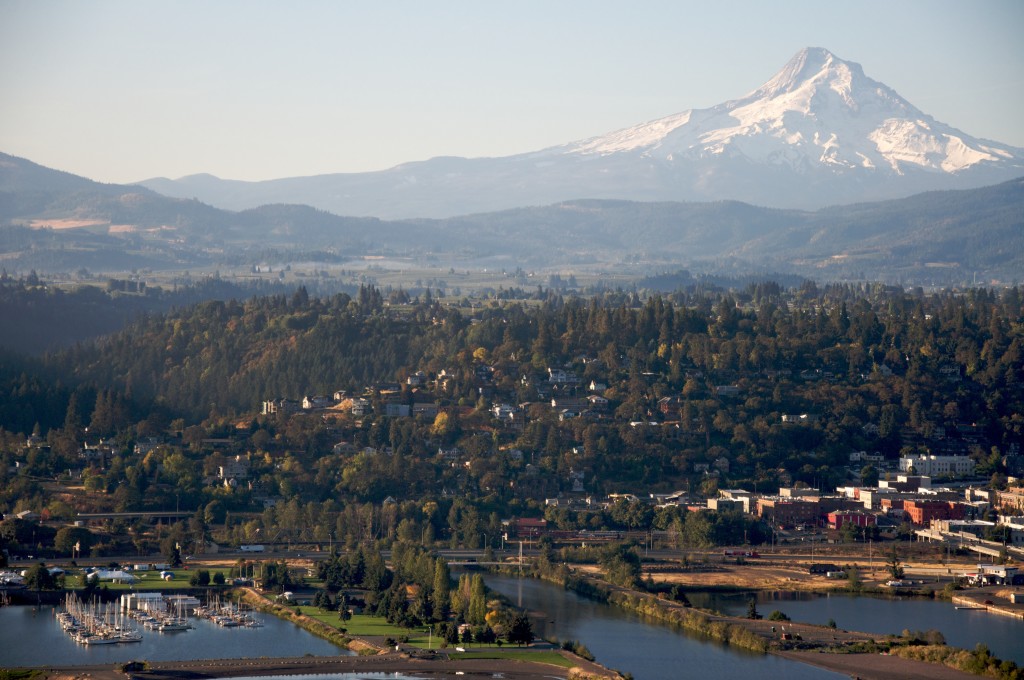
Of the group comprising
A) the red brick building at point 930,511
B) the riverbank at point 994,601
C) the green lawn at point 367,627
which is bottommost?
the green lawn at point 367,627

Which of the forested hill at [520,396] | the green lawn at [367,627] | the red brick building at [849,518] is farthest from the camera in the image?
the forested hill at [520,396]

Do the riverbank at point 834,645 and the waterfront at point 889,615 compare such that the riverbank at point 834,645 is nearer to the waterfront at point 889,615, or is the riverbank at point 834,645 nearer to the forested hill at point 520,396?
the waterfront at point 889,615

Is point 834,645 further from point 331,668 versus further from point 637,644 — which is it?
point 331,668

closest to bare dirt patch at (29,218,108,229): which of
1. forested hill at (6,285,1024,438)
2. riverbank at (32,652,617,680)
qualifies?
forested hill at (6,285,1024,438)

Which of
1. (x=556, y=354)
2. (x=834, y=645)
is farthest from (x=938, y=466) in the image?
(x=834, y=645)

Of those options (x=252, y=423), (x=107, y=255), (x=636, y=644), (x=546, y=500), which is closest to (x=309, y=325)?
(x=252, y=423)

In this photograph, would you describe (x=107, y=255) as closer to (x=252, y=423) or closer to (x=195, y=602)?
(x=252, y=423)

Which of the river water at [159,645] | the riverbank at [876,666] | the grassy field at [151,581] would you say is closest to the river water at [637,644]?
the riverbank at [876,666]
